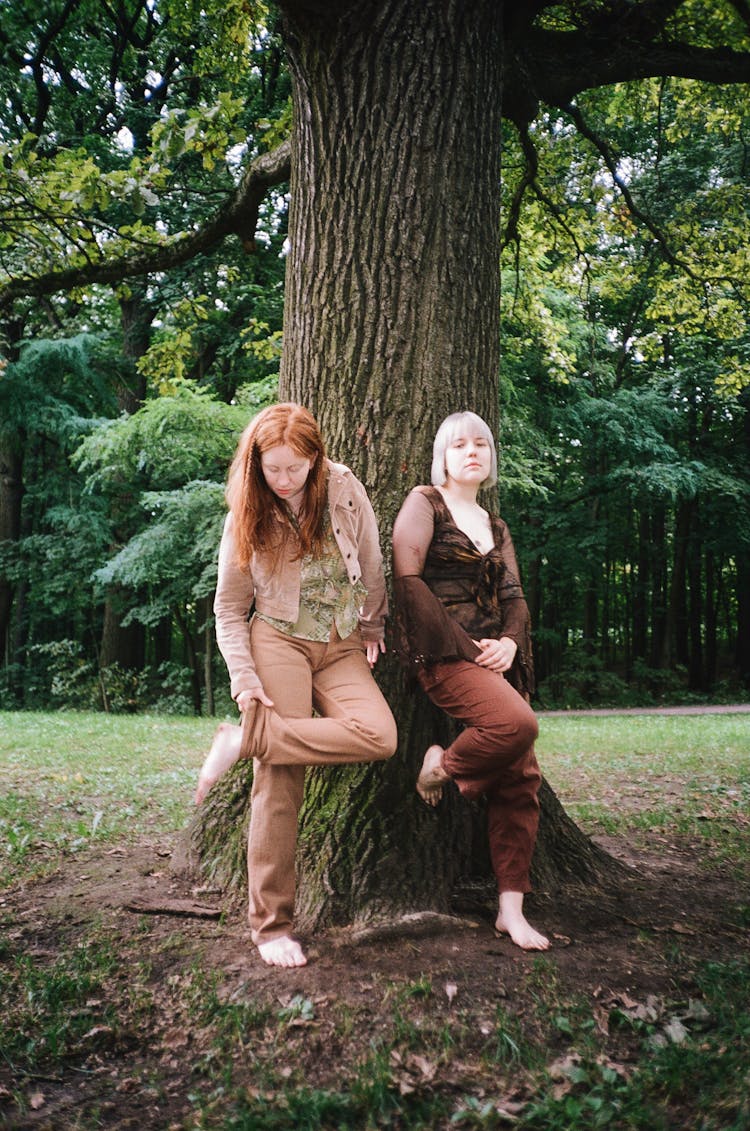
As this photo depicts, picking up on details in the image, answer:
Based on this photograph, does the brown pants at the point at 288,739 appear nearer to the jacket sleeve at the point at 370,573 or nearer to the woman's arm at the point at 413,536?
the jacket sleeve at the point at 370,573

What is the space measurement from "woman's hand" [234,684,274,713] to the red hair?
0.52 meters

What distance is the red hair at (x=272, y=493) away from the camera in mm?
3482

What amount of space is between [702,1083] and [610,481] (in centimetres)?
1914

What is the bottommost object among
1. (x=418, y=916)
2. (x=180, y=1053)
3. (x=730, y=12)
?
(x=180, y=1053)

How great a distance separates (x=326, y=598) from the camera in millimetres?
3586

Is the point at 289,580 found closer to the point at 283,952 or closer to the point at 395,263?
the point at 283,952

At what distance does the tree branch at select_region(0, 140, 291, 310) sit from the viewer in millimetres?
5566

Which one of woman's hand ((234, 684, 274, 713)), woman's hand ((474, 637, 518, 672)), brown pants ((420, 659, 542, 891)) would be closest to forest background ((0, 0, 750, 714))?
woman's hand ((474, 637, 518, 672))

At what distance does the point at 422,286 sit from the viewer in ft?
12.9

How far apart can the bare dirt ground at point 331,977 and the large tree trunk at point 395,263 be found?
0.40 meters

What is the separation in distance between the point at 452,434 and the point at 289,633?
44.6 inches

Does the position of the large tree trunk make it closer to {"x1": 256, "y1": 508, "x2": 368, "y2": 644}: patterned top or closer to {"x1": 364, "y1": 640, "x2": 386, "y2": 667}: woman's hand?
{"x1": 364, "y1": 640, "x2": 386, "y2": 667}: woman's hand

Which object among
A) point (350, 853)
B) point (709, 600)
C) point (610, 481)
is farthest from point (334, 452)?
point (709, 600)

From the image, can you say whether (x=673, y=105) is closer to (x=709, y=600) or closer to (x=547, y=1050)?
(x=547, y=1050)
